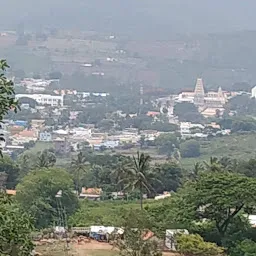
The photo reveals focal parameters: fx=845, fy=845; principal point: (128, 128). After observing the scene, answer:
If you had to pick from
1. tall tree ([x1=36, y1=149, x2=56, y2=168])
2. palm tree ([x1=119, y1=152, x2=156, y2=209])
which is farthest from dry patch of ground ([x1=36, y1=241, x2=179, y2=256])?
tall tree ([x1=36, y1=149, x2=56, y2=168])

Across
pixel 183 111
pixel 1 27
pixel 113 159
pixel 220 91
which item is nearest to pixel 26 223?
pixel 113 159

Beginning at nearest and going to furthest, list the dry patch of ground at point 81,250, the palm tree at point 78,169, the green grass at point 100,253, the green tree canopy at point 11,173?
the dry patch of ground at point 81,250
the green grass at point 100,253
the green tree canopy at point 11,173
the palm tree at point 78,169

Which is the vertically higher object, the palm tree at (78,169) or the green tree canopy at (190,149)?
the palm tree at (78,169)

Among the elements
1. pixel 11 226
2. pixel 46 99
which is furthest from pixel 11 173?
pixel 46 99

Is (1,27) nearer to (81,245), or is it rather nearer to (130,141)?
(130,141)

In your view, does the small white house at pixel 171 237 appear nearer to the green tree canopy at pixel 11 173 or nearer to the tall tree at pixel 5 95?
the tall tree at pixel 5 95

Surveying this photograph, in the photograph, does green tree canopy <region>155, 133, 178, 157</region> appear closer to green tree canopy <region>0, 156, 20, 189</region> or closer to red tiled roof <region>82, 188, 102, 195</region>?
red tiled roof <region>82, 188, 102, 195</region>

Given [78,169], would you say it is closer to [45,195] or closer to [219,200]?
[45,195]

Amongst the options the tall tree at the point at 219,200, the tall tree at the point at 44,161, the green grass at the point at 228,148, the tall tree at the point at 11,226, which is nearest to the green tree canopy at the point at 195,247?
the tall tree at the point at 219,200
